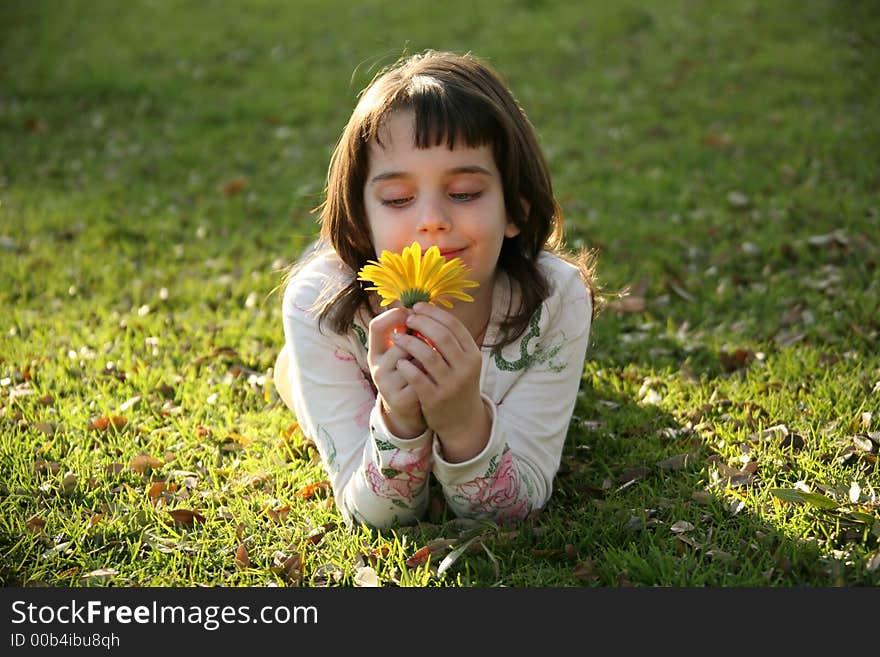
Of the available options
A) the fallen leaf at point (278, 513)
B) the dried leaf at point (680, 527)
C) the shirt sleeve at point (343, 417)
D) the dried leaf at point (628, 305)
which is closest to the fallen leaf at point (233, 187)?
the dried leaf at point (628, 305)

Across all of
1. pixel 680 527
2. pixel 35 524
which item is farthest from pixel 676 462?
pixel 35 524

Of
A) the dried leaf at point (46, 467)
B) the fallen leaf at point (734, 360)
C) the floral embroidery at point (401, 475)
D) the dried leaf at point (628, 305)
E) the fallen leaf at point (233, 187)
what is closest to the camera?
the floral embroidery at point (401, 475)

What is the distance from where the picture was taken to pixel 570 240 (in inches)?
208

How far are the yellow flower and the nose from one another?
0.20 meters

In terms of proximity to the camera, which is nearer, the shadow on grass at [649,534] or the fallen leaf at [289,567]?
the shadow on grass at [649,534]

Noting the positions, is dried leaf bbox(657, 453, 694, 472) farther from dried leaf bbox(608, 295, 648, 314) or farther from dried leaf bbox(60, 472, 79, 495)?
dried leaf bbox(60, 472, 79, 495)

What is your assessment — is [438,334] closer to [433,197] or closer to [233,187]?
[433,197]

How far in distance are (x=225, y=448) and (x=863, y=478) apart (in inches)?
83.3

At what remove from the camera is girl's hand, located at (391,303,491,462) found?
2.30m

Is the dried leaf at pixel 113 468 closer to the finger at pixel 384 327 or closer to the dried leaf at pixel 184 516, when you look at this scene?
the dried leaf at pixel 184 516

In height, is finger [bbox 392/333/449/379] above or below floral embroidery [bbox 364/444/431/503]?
above

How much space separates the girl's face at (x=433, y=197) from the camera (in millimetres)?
→ 2572

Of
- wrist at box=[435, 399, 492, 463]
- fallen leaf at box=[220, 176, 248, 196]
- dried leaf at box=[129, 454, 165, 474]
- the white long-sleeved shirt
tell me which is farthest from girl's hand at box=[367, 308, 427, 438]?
fallen leaf at box=[220, 176, 248, 196]

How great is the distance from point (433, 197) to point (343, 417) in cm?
73
